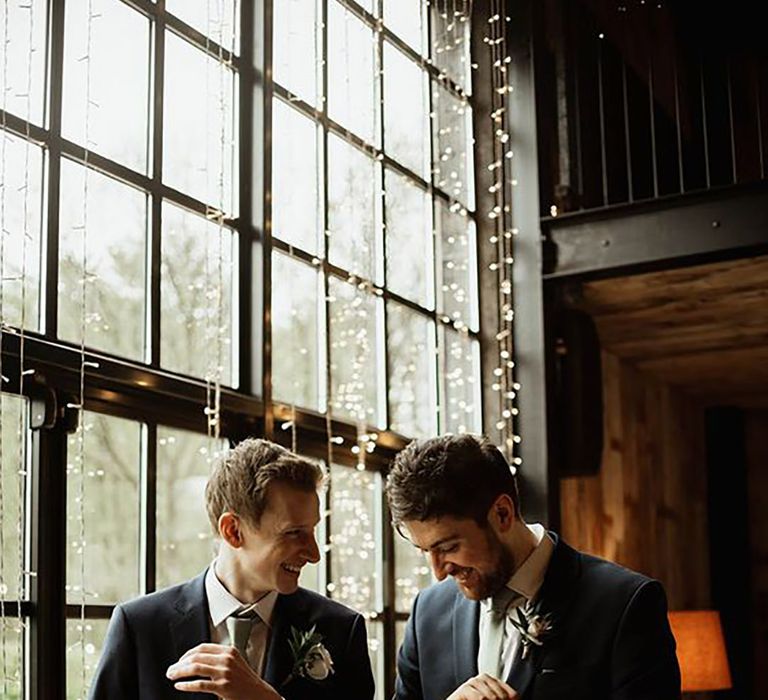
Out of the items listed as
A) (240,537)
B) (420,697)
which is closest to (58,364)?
(240,537)

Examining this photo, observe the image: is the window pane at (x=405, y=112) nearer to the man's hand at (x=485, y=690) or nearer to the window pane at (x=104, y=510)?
the window pane at (x=104, y=510)

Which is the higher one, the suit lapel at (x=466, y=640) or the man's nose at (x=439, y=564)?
the man's nose at (x=439, y=564)

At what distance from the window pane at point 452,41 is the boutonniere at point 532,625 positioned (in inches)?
203

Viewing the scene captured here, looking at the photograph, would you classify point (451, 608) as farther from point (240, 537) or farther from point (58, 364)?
point (58, 364)

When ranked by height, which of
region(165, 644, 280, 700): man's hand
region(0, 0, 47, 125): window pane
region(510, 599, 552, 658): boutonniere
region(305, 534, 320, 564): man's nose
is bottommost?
region(165, 644, 280, 700): man's hand

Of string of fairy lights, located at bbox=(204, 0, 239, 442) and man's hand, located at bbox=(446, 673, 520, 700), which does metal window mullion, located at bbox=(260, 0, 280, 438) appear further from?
man's hand, located at bbox=(446, 673, 520, 700)

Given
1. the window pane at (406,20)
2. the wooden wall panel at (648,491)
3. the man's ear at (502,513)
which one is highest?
the window pane at (406,20)

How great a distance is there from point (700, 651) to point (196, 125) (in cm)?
438

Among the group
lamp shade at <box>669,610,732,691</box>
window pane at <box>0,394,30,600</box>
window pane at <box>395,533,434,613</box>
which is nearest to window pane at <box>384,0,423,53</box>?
window pane at <box>395,533,434,613</box>

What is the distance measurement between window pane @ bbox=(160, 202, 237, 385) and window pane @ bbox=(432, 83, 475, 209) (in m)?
2.38

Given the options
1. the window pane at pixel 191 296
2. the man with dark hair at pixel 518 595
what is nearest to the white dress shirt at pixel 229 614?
the man with dark hair at pixel 518 595

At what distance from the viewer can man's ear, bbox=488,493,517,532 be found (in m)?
2.98

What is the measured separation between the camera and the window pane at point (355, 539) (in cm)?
624

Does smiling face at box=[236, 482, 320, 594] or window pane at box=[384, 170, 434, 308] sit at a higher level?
window pane at box=[384, 170, 434, 308]
